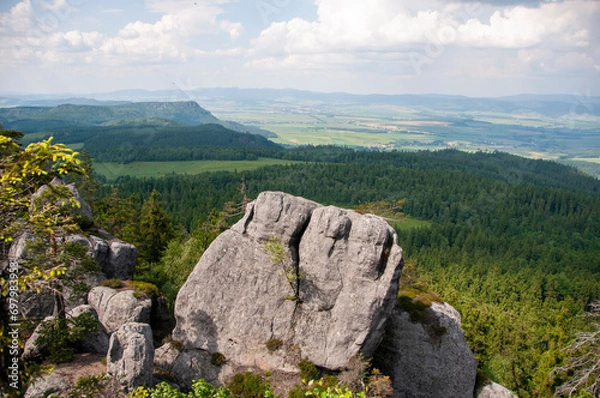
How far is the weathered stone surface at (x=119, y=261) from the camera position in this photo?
38.2 m

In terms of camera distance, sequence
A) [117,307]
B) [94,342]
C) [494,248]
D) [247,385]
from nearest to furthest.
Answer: [247,385] → [94,342] → [117,307] → [494,248]

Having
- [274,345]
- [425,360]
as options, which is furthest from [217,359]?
[425,360]

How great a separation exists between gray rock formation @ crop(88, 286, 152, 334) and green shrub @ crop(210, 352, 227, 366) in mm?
6171

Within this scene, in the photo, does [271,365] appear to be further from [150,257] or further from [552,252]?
[552,252]

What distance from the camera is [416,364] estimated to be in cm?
3394

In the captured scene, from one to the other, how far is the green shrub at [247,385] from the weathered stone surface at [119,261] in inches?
677

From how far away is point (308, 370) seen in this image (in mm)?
28594

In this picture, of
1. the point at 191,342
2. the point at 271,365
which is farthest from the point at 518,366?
the point at 191,342

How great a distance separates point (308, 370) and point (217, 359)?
693 cm

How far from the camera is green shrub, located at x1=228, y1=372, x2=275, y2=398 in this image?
89.1 feet

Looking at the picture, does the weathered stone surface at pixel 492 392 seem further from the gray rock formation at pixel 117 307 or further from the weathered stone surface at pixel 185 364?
the gray rock formation at pixel 117 307

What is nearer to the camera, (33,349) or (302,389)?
(33,349)

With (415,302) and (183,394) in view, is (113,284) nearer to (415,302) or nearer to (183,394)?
(183,394)

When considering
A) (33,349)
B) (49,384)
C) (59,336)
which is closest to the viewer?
(49,384)
